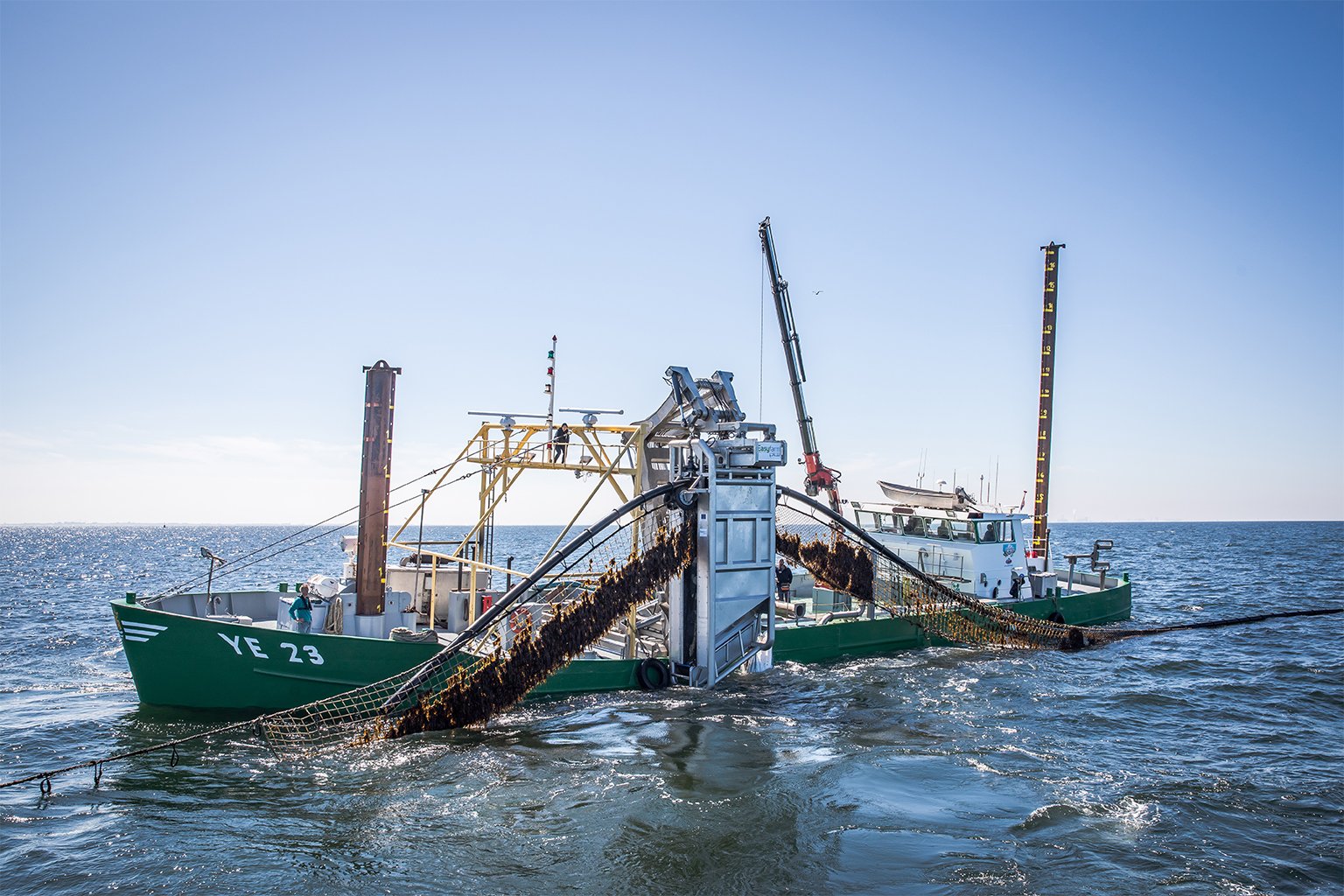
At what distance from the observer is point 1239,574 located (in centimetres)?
5384

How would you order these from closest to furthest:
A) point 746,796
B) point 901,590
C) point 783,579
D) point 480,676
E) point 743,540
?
point 746,796, point 480,676, point 743,540, point 901,590, point 783,579

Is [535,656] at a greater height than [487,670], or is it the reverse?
[535,656]

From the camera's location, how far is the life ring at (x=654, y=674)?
56.4 ft

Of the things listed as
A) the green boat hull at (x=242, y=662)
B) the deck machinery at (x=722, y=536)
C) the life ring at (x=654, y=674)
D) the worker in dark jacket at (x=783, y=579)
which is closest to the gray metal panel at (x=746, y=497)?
the deck machinery at (x=722, y=536)

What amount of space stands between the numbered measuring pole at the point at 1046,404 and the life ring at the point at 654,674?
2197 centimetres

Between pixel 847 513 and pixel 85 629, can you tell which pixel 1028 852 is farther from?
pixel 85 629

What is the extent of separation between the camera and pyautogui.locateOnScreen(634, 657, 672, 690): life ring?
56.4 feet

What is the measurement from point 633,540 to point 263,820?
26.9 feet

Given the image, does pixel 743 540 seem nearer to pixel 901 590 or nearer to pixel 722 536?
pixel 722 536

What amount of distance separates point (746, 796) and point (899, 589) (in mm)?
10618

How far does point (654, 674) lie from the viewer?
17.2 meters

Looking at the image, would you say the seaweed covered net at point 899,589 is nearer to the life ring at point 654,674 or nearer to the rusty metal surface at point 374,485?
the life ring at point 654,674

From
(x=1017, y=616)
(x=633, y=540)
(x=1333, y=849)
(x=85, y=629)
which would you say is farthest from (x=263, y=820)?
(x=85, y=629)

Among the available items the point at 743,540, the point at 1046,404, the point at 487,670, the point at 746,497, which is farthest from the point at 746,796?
the point at 1046,404
